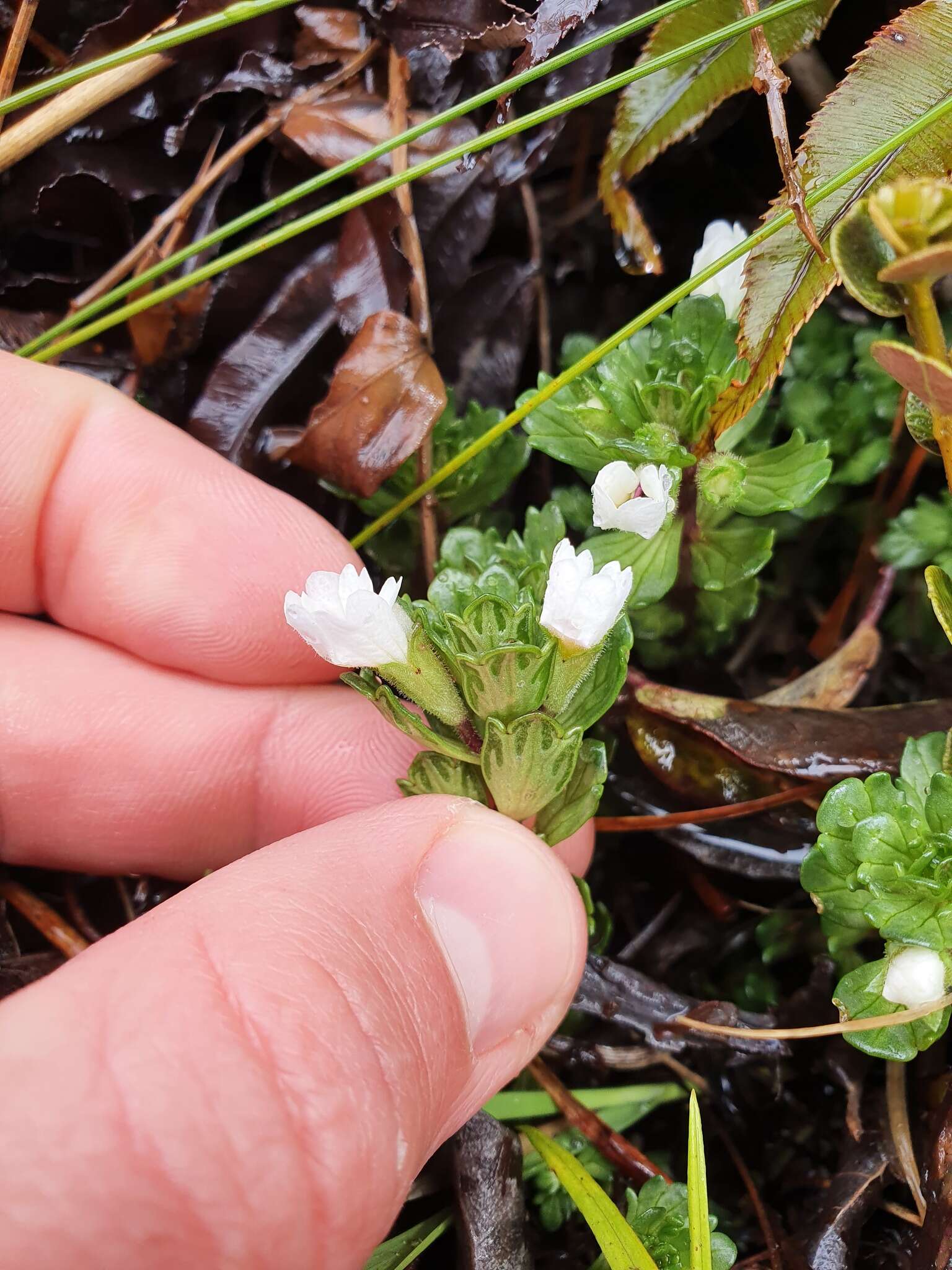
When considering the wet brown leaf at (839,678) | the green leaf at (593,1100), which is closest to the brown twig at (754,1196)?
the green leaf at (593,1100)

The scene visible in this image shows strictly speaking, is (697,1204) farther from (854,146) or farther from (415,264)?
(415,264)

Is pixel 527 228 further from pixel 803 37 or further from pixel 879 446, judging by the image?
pixel 879 446

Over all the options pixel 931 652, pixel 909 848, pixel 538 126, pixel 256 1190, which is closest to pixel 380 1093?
pixel 256 1190

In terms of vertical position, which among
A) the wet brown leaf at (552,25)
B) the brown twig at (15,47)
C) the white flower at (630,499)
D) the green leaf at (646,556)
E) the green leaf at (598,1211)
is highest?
the brown twig at (15,47)

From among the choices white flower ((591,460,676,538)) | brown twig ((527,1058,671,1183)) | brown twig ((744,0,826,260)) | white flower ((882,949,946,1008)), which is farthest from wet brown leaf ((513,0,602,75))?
brown twig ((527,1058,671,1183))

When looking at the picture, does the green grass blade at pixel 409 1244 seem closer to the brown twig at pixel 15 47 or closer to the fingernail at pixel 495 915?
the fingernail at pixel 495 915
